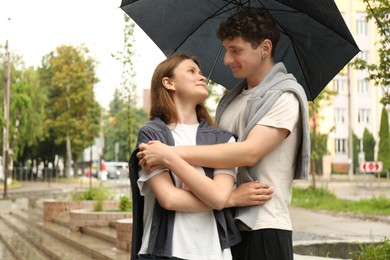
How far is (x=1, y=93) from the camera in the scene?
48125mm

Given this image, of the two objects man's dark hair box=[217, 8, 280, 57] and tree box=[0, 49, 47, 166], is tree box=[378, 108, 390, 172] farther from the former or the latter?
man's dark hair box=[217, 8, 280, 57]

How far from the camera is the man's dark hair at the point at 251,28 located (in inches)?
115

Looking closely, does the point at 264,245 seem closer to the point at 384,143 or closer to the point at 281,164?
the point at 281,164

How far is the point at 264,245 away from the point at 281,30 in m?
1.20

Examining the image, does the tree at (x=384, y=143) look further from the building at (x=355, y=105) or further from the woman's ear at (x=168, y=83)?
the woman's ear at (x=168, y=83)

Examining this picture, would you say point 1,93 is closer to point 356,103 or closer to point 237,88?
point 356,103

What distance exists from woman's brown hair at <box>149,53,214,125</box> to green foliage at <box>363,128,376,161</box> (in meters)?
61.3

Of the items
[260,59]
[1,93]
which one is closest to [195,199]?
[260,59]

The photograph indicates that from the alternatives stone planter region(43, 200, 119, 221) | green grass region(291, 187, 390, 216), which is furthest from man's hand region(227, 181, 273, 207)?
green grass region(291, 187, 390, 216)

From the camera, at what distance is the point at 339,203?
2223 centimetres

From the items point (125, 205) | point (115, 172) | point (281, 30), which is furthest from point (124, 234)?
point (115, 172)

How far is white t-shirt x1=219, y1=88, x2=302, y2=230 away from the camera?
2754mm

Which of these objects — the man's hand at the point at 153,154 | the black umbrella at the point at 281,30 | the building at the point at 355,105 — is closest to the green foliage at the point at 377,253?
the black umbrella at the point at 281,30

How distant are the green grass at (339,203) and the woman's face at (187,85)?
17.2 metres
